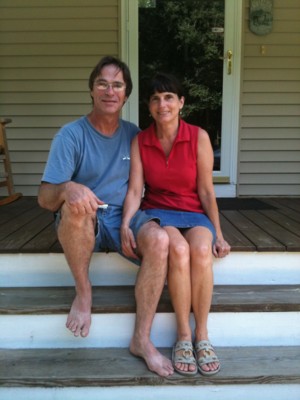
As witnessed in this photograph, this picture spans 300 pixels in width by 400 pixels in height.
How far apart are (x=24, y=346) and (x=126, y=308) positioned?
0.46m

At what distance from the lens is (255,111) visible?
354 cm

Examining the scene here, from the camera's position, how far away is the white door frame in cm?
343

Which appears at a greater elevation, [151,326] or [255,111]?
[255,111]

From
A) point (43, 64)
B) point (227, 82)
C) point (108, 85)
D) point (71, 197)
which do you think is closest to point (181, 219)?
point (71, 197)

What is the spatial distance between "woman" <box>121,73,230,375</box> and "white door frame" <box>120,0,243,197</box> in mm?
1810

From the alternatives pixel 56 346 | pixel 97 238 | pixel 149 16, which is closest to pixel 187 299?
pixel 97 238

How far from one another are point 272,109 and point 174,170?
2061 mm

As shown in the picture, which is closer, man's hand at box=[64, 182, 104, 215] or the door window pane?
man's hand at box=[64, 182, 104, 215]

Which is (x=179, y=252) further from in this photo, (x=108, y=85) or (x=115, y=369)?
(x=108, y=85)

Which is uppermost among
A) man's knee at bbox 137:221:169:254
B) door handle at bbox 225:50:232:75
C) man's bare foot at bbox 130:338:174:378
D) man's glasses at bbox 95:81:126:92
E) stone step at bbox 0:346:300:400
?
door handle at bbox 225:50:232:75

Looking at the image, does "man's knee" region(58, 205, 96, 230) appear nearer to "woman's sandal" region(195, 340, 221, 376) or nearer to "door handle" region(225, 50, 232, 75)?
"woman's sandal" region(195, 340, 221, 376)

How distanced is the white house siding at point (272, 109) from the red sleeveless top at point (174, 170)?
186cm

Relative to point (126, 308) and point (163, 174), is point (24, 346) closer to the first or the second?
point (126, 308)

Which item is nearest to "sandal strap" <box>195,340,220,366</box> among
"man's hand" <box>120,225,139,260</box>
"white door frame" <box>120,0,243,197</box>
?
"man's hand" <box>120,225,139,260</box>
